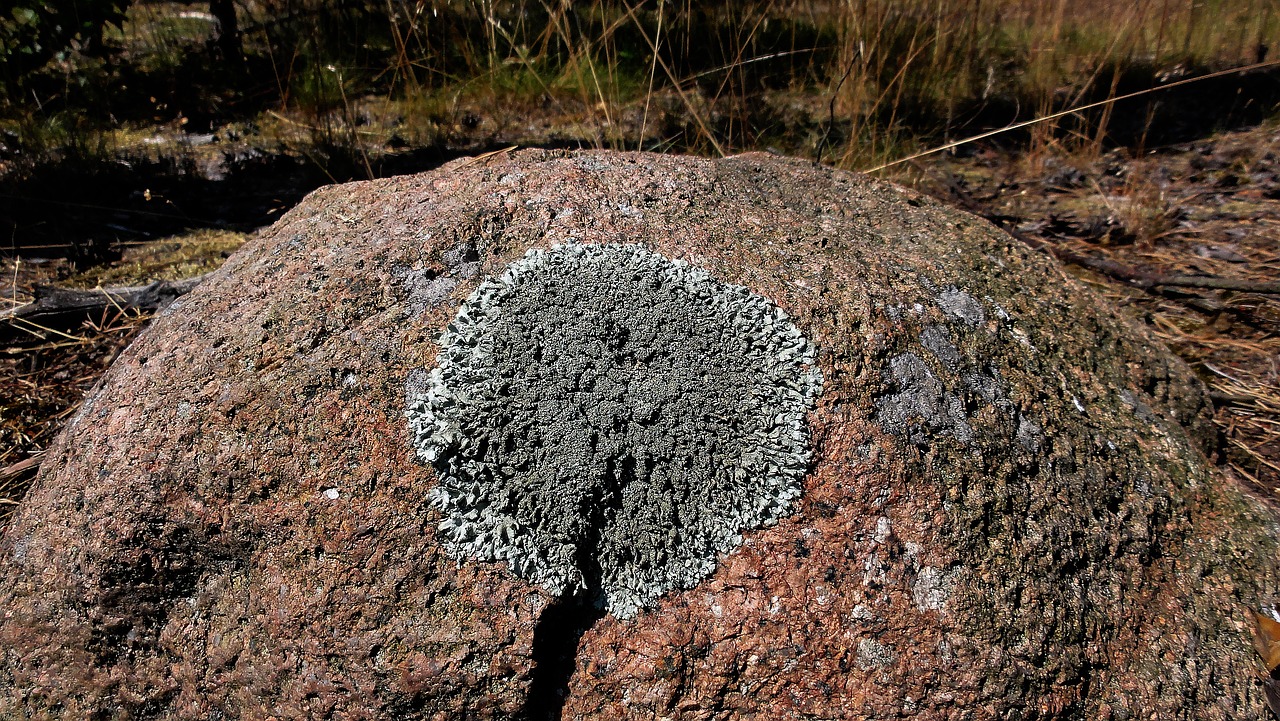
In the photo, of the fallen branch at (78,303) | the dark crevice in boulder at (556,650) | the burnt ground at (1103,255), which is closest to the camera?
the dark crevice in boulder at (556,650)

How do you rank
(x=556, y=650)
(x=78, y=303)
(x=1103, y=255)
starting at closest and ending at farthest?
1. (x=556, y=650)
2. (x=78, y=303)
3. (x=1103, y=255)

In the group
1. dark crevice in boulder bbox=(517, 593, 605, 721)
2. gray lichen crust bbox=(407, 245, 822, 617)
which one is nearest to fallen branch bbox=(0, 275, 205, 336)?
gray lichen crust bbox=(407, 245, 822, 617)

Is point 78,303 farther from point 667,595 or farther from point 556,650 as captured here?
point 667,595

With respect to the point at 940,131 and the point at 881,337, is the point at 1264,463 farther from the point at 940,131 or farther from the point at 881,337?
the point at 940,131

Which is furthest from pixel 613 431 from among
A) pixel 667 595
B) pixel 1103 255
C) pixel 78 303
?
pixel 1103 255

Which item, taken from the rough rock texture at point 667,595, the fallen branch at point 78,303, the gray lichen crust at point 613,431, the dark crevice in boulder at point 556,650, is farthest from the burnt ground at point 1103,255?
the dark crevice in boulder at point 556,650

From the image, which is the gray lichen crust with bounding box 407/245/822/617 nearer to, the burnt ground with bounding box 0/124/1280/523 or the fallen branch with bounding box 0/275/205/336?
the burnt ground with bounding box 0/124/1280/523

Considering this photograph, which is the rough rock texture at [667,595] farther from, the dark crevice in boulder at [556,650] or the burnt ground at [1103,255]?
the burnt ground at [1103,255]
